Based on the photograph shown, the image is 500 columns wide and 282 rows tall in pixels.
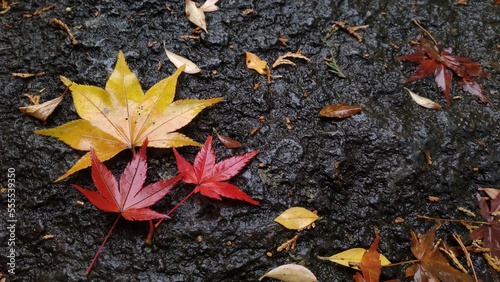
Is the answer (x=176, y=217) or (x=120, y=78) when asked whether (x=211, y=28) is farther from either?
(x=176, y=217)

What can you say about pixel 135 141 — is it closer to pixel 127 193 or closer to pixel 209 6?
pixel 127 193

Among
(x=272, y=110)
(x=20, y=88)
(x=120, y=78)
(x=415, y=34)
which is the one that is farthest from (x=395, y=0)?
(x=20, y=88)

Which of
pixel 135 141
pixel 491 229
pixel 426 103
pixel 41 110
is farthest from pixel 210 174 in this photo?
pixel 491 229

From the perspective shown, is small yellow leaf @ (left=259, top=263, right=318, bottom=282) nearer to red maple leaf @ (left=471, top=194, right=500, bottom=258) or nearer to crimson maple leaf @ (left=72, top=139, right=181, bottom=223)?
crimson maple leaf @ (left=72, top=139, right=181, bottom=223)

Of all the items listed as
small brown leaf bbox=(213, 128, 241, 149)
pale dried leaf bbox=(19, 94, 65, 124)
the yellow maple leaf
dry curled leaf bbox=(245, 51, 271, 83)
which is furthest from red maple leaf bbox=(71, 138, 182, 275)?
dry curled leaf bbox=(245, 51, 271, 83)

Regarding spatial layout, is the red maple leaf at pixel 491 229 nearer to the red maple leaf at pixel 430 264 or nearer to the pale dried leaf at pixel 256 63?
the red maple leaf at pixel 430 264

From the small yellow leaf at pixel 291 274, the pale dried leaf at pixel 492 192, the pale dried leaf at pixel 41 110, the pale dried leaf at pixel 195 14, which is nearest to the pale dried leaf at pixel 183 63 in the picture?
the pale dried leaf at pixel 195 14
